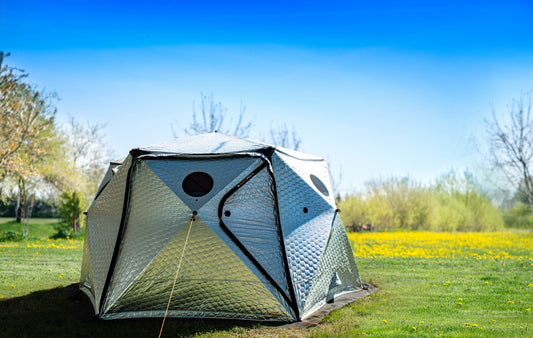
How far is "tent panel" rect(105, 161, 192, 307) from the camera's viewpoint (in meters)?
4.93

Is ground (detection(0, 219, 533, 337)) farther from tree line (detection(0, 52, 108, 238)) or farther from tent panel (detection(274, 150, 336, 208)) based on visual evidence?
A: tree line (detection(0, 52, 108, 238))

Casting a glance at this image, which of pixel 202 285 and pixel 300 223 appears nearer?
pixel 202 285

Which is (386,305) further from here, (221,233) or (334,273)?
(221,233)

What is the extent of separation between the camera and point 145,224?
16.7 feet

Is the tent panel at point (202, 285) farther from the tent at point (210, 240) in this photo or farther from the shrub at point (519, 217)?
the shrub at point (519, 217)

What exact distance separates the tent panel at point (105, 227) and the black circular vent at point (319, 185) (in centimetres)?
266

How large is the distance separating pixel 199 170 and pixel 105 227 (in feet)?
5.49

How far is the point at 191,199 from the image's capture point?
5031mm

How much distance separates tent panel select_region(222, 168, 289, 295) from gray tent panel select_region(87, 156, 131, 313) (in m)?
1.50

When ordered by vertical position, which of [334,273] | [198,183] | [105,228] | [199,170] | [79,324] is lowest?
[79,324]

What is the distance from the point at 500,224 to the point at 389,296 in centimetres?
2306

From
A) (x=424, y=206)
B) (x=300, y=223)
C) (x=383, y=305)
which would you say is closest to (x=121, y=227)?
(x=300, y=223)

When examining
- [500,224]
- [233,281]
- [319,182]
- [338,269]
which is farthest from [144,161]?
[500,224]

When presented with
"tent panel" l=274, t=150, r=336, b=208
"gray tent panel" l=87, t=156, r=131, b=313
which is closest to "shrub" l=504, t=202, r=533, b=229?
"tent panel" l=274, t=150, r=336, b=208
